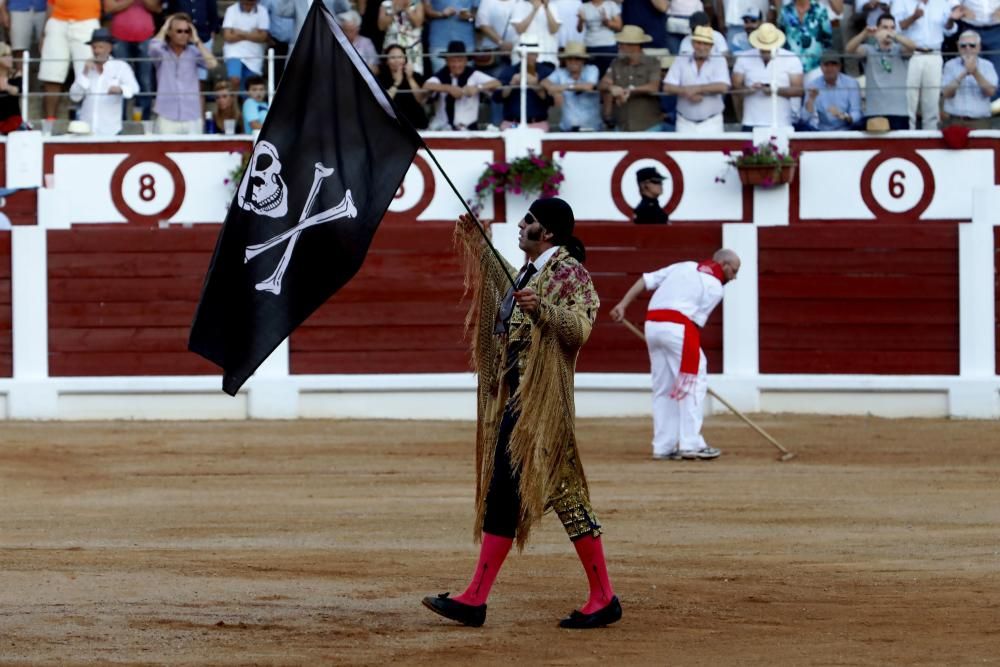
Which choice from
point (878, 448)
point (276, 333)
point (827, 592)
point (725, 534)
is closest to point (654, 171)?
point (878, 448)

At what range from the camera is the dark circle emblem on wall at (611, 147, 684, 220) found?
1513 centimetres

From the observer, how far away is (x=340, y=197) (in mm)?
6082

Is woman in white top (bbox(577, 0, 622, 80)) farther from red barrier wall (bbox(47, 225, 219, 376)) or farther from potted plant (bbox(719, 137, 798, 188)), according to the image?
red barrier wall (bbox(47, 225, 219, 376))

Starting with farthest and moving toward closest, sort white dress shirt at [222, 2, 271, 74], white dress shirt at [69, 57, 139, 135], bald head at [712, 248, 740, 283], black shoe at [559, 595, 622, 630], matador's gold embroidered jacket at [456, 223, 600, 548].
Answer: white dress shirt at [222, 2, 271, 74] → white dress shirt at [69, 57, 139, 135] → bald head at [712, 248, 740, 283] → black shoe at [559, 595, 622, 630] → matador's gold embroidered jacket at [456, 223, 600, 548]

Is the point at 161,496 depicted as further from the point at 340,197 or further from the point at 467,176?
the point at 467,176

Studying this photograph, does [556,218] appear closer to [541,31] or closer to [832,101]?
[541,31]

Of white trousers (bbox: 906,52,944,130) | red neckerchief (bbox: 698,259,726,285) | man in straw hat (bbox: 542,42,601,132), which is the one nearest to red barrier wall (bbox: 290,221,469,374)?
man in straw hat (bbox: 542,42,601,132)

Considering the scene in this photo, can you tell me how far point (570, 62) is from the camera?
584 inches

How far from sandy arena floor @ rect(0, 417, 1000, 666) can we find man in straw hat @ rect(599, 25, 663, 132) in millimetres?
3035

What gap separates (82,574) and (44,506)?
100 inches

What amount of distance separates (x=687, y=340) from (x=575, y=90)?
3.82m

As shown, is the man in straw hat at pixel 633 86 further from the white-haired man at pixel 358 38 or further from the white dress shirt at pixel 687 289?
the white dress shirt at pixel 687 289

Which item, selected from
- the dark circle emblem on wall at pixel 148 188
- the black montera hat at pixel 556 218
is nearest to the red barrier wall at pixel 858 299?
the dark circle emblem on wall at pixel 148 188

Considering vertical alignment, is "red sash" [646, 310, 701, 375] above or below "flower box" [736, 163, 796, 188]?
below
